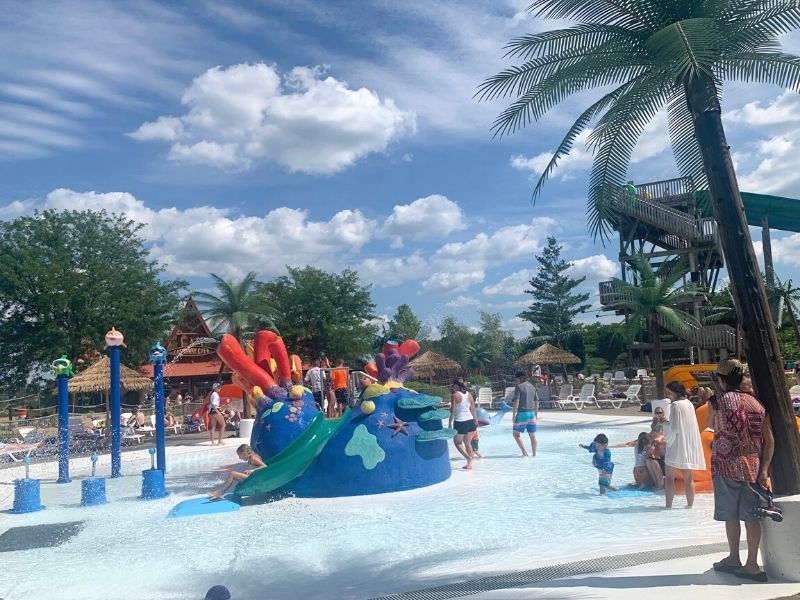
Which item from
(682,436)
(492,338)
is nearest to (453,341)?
(492,338)

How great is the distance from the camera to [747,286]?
547 centimetres

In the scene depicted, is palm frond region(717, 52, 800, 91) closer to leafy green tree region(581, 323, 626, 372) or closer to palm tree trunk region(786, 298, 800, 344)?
palm tree trunk region(786, 298, 800, 344)

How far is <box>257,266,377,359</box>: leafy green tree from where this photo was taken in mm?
39469

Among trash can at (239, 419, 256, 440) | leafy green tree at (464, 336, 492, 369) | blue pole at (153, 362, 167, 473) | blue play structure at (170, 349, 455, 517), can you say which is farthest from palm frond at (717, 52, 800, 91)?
leafy green tree at (464, 336, 492, 369)

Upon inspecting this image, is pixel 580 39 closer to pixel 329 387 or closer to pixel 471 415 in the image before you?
pixel 471 415

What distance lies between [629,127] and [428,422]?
5.06 m

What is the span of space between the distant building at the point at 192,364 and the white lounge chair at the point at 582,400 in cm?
2094

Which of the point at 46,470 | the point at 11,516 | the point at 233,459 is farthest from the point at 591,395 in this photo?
the point at 11,516

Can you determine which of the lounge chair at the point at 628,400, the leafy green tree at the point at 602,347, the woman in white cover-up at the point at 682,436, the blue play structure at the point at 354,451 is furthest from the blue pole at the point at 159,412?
the leafy green tree at the point at 602,347

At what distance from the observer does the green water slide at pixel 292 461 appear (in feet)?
30.8

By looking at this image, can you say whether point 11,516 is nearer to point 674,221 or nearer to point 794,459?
point 794,459

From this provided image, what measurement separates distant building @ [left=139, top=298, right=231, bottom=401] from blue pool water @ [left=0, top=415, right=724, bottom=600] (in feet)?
94.5

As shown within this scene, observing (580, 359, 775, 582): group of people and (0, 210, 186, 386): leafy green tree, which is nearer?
(580, 359, 775, 582): group of people

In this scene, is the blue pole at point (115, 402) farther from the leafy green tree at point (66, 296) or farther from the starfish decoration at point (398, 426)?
the leafy green tree at point (66, 296)
